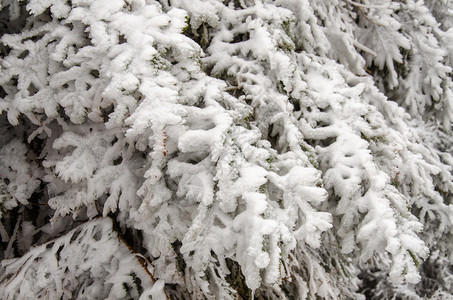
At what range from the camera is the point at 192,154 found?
1.39m

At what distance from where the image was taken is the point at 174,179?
4.65 feet

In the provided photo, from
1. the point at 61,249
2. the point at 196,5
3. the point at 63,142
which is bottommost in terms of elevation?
the point at 61,249

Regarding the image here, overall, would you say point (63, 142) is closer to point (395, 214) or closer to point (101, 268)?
point (101, 268)

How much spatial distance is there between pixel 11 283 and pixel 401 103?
9.51 ft

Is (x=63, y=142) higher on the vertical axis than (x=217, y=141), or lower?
lower

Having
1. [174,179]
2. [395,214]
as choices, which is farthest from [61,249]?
[395,214]

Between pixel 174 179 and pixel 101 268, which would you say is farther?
pixel 101 268

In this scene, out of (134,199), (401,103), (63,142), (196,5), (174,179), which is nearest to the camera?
(174,179)

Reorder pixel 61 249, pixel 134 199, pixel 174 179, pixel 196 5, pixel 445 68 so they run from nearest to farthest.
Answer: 1. pixel 174 179
2. pixel 134 199
3. pixel 61 249
4. pixel 196 5
5. pixel 445 68

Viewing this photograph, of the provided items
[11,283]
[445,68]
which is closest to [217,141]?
[11,283]

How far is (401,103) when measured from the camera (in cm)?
279

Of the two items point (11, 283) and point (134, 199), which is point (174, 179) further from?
point (11, 283)

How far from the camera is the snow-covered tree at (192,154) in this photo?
1.29m

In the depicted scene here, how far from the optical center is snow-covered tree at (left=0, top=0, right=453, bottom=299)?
4.24ft
